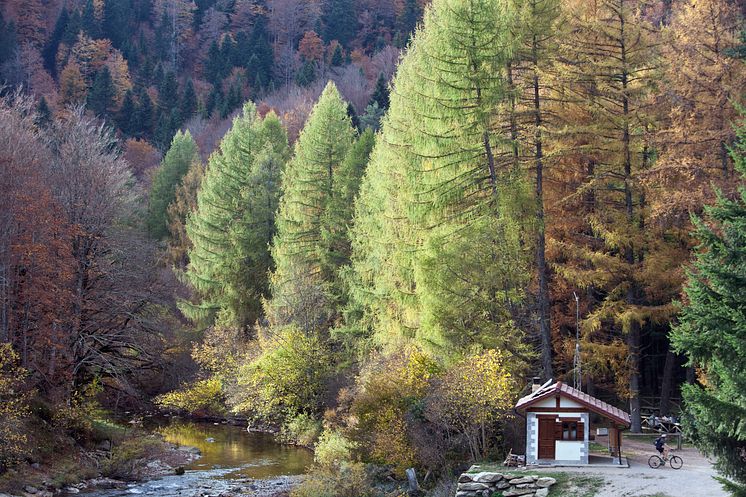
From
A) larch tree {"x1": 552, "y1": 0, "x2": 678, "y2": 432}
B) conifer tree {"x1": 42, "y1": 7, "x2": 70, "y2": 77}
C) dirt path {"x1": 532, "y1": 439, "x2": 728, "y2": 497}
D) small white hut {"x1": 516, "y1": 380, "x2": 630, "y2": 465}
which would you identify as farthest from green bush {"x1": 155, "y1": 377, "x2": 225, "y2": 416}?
conifer tree {"x1": 42, "y1": 7, "x2": 70, "y2": 77}

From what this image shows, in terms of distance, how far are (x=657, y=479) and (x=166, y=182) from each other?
49309 millimetres

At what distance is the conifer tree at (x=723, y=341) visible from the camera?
1455 cm

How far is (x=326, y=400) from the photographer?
118ft

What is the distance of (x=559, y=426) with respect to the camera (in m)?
22.6

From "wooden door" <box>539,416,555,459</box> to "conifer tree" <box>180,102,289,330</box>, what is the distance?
25.9 metres

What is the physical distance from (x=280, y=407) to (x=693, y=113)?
21.5 m

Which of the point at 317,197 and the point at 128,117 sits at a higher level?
A: the point at 128,117

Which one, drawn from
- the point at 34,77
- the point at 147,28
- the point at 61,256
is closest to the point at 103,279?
the point at 61,256

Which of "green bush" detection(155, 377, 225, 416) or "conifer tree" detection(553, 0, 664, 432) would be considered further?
"green bush" detection(155, 377, 225, 416)

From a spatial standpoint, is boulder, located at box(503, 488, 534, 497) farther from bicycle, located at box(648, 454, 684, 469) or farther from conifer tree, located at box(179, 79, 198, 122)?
conifer tree, located at box(179, 79, 198, 122)

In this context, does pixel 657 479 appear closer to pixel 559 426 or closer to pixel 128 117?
pixel 559 426

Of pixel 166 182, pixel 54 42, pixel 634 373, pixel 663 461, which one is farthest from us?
pixel 54 42

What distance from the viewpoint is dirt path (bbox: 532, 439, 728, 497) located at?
18500mm

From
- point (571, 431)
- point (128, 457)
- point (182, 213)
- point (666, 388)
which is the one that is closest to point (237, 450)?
point (128, 457)
